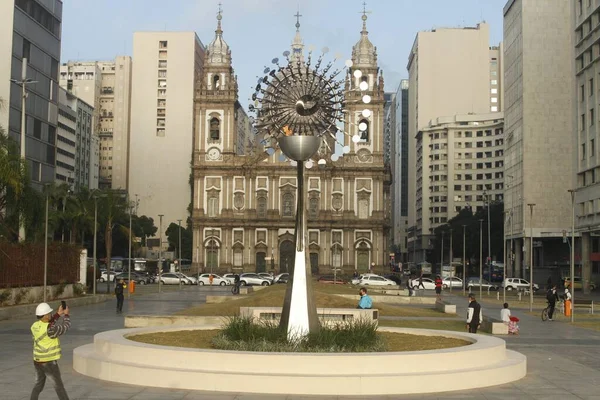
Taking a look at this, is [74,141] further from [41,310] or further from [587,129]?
[41,310]

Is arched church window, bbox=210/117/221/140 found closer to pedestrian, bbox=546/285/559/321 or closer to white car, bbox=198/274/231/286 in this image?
white car, bbox=198/274/231/286

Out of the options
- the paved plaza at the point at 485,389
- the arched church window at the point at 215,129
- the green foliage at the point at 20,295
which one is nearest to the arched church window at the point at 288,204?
the arched church window at the point at 215,129

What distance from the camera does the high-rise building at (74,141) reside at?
110812 mm

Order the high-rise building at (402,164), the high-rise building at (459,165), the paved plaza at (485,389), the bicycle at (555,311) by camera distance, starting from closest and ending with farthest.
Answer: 1. the paved plaza at (485,389)
2. the bicycle at (555,311)
3. the high-rise building at (459,165)
4. the high-rise building at (402,164)

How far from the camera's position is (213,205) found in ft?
302

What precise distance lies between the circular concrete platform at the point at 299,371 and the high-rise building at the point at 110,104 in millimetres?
127759

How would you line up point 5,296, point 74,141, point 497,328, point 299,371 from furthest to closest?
point 74,141
point 5,296
point 497,328
point 299,371

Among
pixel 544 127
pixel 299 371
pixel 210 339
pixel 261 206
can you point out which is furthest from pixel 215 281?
pixel 299 371

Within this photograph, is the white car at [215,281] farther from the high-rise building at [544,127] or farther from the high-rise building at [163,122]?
the high-rise building at [163,122]

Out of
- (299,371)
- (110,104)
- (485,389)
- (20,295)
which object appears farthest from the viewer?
(110,104)

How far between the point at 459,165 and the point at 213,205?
54.9 m

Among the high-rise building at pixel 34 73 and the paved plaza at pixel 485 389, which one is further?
the high-rise building at pixel 34 73

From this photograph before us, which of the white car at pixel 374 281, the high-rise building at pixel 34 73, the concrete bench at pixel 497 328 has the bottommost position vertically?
the concrete bench at pixel 497 328

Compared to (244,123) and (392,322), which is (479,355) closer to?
(392,322)
